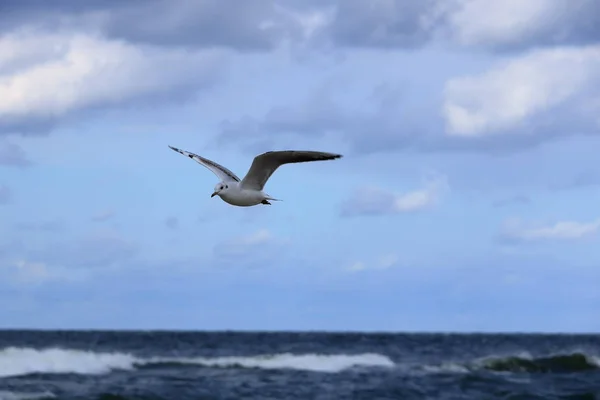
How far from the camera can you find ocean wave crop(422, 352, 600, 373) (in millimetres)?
31859

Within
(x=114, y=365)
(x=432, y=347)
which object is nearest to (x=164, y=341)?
(x=432, y=347)

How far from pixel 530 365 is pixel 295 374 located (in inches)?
270

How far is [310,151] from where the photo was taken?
12023 millimetres

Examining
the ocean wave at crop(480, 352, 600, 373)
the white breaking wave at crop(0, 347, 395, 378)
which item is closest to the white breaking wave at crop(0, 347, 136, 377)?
the white breaking wave at crop(0, 347, 395, 378)

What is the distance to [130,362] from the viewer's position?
36.8 meters

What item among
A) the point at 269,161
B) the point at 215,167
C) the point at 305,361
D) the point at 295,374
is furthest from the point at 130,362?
the point at 269,161

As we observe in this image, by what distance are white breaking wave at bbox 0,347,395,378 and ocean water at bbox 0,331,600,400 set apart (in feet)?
0.10

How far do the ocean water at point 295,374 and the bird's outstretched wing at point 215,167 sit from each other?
9.89 metres

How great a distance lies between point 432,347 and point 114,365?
1618 cm

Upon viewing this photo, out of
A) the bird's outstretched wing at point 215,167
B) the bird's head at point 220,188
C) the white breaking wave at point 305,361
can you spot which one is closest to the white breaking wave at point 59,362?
the white breaking wave at point 305,361

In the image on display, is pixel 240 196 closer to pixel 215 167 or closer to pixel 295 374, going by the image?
pixel 215 167

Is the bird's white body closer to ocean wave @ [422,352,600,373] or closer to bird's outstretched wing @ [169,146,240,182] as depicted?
bird's outstretched wing @ [169,146,240,182]

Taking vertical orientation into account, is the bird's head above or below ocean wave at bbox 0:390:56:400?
above

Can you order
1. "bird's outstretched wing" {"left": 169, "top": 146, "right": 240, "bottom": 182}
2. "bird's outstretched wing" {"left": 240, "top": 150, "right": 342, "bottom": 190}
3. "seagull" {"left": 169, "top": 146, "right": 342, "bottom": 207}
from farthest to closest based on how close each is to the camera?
"bird's outstretched wing" {"left": 169, "top": 146, "right": 240, "bottom": 182}
"seagull" {"left": 169, "top": 146, "right": 342, "bottom": 207}
"bird's outstretched wing" {"left": 240, "top": 150, "right": 342, "bottom": 190}
